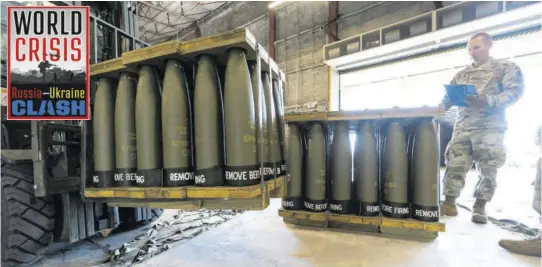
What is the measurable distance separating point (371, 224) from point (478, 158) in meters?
1.49

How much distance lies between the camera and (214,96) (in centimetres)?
179

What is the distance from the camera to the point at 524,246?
86.6 inches

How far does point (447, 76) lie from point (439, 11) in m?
1.91

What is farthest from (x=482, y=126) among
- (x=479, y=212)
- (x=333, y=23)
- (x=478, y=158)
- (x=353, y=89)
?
(x=333, y=23)

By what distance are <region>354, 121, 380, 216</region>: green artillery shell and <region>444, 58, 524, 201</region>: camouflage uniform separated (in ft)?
3.45

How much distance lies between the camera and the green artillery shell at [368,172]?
274 cm

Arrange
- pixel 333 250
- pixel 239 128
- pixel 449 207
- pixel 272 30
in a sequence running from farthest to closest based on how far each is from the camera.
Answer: pixel 272 30
pixel 449 207
pixel 333 250
pixel 239 128

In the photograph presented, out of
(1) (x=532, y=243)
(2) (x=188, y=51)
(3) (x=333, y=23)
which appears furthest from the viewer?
(3) (x=333, y=23)

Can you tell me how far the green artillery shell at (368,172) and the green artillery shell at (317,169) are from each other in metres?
0.36

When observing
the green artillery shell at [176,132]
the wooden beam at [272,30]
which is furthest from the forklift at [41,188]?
the wooden beam at [272,30]

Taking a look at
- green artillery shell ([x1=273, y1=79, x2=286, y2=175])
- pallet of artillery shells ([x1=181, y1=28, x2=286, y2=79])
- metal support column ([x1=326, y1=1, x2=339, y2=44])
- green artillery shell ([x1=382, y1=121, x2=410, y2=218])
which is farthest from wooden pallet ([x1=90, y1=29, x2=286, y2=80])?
metal support column ([x1=326, y1=1, x2=339, y2=44])

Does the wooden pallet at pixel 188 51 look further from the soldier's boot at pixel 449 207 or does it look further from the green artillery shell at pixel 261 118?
the soldier's boot at pixel 449 207

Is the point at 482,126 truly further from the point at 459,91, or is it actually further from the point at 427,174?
the point at 427,174

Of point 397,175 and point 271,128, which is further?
point 397,175
